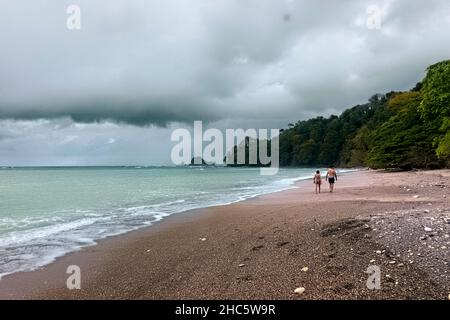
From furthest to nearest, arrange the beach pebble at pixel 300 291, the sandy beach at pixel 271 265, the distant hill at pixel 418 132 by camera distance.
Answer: the distant hill at pixel 418 132 < the sandy beach at pixel 271 265 < the beach pebble at pixel 300 291

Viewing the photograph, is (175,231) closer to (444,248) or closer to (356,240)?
(356,240)

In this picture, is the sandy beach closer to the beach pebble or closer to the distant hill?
the beach pebble

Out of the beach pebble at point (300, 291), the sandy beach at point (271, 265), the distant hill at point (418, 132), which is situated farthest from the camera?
the distant hill at point (418, 132)

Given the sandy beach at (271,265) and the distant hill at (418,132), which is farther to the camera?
the distant hill at (418,132)

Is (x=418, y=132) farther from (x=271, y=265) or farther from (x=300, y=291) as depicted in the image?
(x=300, y=291)

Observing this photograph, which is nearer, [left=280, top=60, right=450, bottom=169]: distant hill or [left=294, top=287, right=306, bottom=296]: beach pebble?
[left=294, top=287, right=306, bottom=296]: beach pebble

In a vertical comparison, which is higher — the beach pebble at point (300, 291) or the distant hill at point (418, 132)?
the distant hill at point (418, 132)

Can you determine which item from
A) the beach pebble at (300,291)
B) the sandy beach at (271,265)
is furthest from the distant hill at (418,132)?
the beach pebble at (300,291)

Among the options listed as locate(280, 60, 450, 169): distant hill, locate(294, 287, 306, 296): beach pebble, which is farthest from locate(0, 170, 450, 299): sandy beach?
locate(280, 60, 450, 169): distant hill

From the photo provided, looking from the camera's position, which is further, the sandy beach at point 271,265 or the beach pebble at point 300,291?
the sandy beach at point 271,265

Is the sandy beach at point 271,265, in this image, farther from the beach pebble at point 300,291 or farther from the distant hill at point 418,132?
the distant hill at point 418,132

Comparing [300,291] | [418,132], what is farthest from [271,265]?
[418,132]
